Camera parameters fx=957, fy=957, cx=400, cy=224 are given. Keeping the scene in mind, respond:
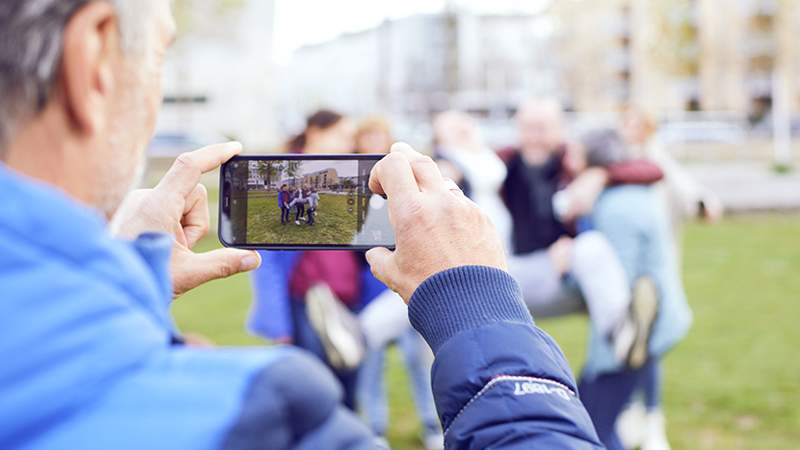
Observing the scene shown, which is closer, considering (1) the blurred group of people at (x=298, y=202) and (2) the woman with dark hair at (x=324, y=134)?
(1) the blurred group of people at (x=298, y=202)

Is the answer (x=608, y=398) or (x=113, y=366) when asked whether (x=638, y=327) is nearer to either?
(x=608, y=398)

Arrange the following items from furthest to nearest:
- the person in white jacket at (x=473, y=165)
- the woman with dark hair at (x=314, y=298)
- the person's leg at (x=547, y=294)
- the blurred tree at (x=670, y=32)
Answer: the blurred tree at (x=670, y=32) < the person in white jacket at (x=473, y=165) < the person's leg at (x=547, y=294) < the woman with dark hair at (x=314, y=298)

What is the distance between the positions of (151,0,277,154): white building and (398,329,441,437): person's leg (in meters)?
14.6

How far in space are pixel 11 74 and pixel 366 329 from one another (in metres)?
4.32

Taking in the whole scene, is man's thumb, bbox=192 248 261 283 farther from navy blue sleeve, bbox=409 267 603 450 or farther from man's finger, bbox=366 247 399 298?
navy blue sleeve, bbox=409 267 603 450

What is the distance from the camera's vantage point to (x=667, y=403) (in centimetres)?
607

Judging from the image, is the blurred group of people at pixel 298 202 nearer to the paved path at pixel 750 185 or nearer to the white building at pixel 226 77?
the paved path at pixel 750 185

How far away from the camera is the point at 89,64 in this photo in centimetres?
83

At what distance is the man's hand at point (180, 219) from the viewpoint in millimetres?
1461

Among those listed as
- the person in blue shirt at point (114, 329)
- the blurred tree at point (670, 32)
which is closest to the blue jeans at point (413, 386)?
the person in blue shirt at point (114, 329)

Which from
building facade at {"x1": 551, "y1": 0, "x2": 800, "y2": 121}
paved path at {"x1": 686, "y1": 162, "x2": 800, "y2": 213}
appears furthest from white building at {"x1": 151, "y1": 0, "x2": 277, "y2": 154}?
building facade at {"x1": 551, "y1": 0, "x2": 800, "y2": 121}

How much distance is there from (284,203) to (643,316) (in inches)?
142

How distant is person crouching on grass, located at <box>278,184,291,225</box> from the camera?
5.24 feet

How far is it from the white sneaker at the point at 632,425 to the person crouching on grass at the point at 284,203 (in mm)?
3874
